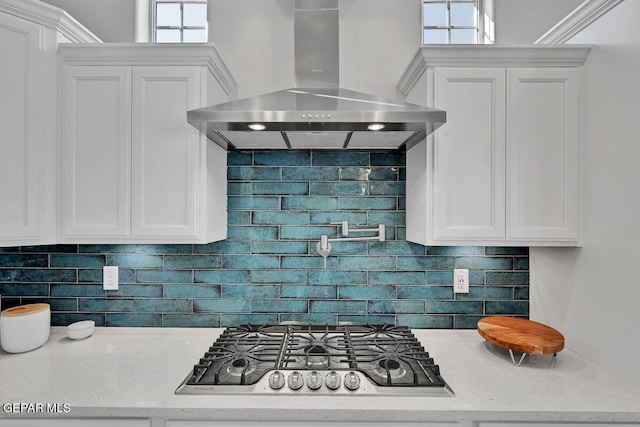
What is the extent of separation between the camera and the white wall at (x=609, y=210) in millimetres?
1348

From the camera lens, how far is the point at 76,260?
6.38 ft

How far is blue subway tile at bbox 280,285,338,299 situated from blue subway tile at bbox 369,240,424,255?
0.32m

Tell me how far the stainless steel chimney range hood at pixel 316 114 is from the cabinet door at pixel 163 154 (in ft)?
0.53

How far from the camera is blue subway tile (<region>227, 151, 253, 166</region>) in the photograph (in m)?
1.99

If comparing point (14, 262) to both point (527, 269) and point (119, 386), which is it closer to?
point (119, 386)

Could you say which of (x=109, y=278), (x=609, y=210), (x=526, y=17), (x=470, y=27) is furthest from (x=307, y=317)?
(x=526, y=17)

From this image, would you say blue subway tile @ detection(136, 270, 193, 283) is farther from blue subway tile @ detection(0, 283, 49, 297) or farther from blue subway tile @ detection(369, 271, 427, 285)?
blue subway tile @ detection(369, 271, 427, 285)

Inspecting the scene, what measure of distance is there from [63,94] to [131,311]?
116cm

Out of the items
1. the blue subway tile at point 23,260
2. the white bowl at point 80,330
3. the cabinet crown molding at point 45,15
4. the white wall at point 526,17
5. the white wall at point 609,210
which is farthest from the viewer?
the white wall at point 526,17

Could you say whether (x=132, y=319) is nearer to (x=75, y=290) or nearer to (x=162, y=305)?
(x=162, y=305)

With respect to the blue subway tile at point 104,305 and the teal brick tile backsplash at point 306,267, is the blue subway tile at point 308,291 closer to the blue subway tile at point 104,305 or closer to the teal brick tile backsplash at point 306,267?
the teal brick tile backsplash at point 306,267

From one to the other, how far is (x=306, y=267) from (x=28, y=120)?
1470mm

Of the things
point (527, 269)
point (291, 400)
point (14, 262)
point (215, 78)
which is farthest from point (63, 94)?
point (527, 269)

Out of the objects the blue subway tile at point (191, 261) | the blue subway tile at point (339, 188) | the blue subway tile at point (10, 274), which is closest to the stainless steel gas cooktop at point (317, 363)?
the blue subway tile at point (191, 261)
